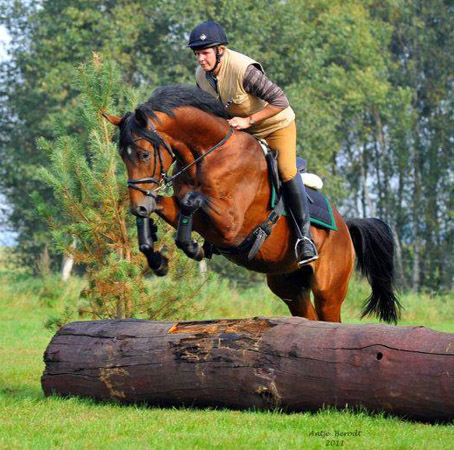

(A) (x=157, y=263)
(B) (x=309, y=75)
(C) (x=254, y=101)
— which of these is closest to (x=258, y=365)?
(A) (x=157, y=263)

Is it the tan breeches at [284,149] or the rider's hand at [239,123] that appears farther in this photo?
the tan breeches at [284,149]

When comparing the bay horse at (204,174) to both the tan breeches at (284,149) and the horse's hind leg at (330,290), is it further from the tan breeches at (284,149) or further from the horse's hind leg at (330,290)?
the tan breeches at (284,149)

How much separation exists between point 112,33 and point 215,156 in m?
28.2

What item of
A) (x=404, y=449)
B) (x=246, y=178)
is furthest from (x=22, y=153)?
(x=404, y=449)

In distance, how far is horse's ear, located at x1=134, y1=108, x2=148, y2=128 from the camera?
22.2 feet

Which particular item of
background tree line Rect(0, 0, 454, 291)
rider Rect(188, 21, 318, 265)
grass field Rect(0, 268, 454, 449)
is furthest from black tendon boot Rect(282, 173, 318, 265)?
background tree line Rect(0, 0, 454, 291)

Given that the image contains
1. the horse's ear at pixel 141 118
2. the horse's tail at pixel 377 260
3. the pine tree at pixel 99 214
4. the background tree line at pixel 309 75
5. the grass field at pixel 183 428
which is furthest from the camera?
the background tree line at pixel 309 75

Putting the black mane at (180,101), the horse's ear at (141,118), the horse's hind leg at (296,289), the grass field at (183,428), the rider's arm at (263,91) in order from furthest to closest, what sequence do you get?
the horse's hind leg at (296,289) < the rider's arm at (263,91) < the black mane at (180,101) < the horse's ear at (141,118) < the grass field at (183,428)

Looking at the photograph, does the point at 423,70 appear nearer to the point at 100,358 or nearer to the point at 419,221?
the point at 419,221

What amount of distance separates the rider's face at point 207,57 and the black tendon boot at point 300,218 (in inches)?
55.0

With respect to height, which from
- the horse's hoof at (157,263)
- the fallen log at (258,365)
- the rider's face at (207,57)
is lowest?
the fallen log at (258,365)

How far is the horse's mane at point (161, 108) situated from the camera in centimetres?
678

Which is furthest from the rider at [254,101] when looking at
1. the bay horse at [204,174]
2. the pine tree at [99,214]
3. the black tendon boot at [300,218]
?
the pine tree at [99,214]

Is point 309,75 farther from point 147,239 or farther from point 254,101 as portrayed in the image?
point 147,239
